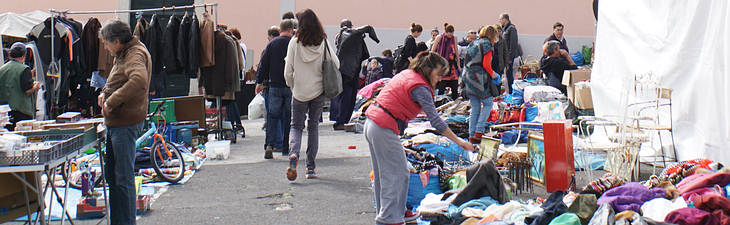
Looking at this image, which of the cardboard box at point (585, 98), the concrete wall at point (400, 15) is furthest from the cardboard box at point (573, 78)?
the concrete wall at point (400, 15)

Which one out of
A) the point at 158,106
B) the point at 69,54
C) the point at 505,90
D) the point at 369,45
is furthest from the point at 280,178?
the point at 369,45

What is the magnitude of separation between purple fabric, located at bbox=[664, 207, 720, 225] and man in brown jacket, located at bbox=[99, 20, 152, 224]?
3.96m

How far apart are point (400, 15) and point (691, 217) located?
617 inches

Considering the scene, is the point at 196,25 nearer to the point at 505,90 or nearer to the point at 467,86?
the point at 467,86

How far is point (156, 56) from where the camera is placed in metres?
12.2

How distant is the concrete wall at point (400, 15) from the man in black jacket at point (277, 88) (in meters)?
9.35

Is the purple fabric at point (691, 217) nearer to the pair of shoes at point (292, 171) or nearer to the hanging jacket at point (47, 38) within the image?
the pair of shoes at point (292, 171)

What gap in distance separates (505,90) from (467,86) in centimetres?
670

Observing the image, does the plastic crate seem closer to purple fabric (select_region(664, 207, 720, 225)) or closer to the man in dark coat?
purple fabric (select_region(664, 207, 720, 225))

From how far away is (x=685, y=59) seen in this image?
9.03 meters

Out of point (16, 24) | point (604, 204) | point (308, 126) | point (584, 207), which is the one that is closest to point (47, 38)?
point (16, 24)

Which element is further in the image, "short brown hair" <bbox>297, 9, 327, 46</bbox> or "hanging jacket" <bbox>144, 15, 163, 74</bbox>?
"hanging jacket" <bbox>144, 15, 163, 74</bbox>

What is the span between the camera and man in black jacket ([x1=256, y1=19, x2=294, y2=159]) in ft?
33.4

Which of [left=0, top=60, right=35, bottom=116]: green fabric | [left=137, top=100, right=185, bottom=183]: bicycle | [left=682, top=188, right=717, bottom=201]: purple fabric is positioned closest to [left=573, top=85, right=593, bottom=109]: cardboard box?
[left=682, top=188, right=717, bottom=201]: purple fabric
